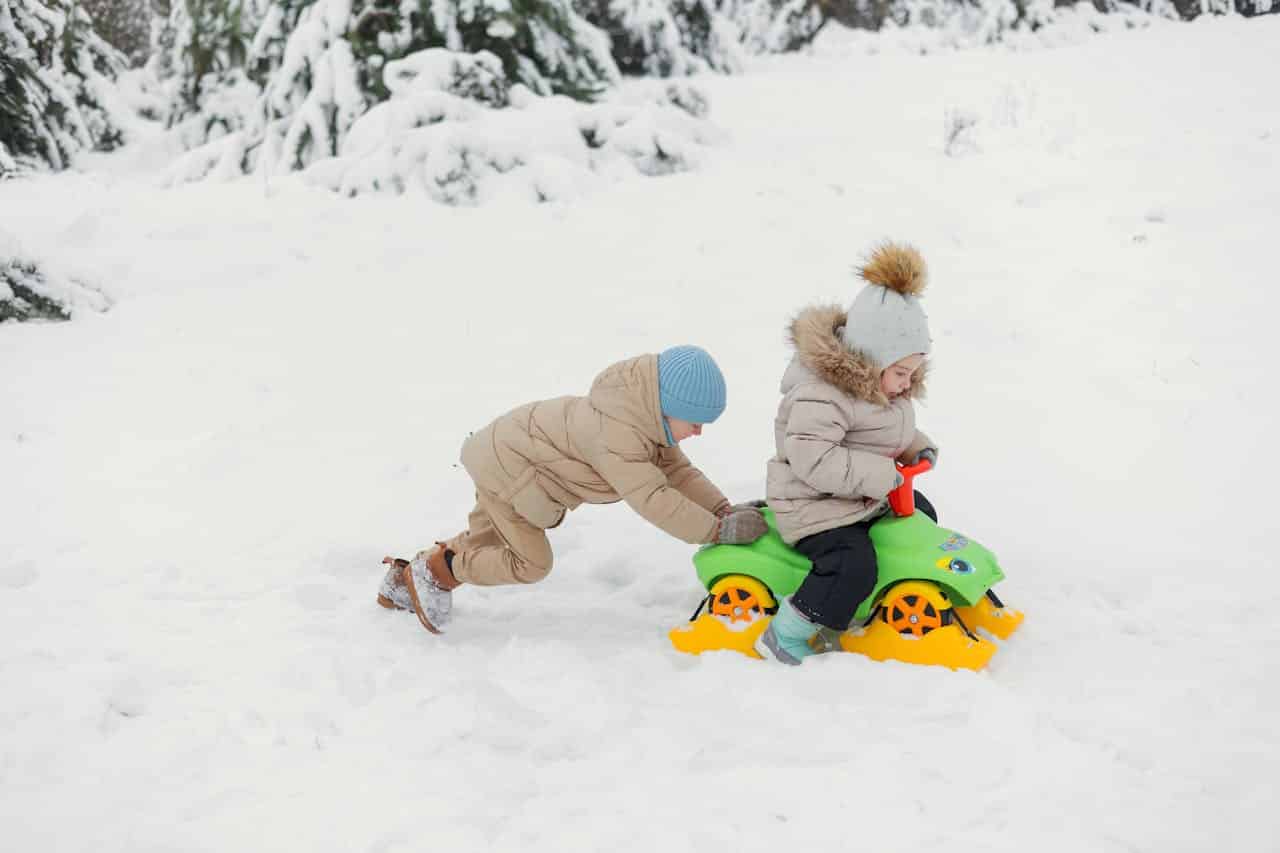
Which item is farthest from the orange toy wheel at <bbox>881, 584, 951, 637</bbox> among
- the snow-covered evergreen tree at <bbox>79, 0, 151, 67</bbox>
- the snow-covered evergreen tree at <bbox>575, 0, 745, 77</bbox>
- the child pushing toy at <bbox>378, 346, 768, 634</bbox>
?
the snow-covered evergreen tree at <bbox>79, 0, 151, 67</bbox>

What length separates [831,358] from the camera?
3.34m

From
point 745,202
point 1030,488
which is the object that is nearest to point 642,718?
point 1030,488

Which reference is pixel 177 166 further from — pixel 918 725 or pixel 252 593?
pixel 918 725

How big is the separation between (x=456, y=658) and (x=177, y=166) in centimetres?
835

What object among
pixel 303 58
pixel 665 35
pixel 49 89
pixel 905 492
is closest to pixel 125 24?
pixel 49 89

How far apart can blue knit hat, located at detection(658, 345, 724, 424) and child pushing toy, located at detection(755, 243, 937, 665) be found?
0.28 m

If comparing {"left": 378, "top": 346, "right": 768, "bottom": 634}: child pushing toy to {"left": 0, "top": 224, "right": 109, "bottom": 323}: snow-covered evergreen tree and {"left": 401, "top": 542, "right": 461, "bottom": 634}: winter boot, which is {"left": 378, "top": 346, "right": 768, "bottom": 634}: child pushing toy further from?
{"left": 0, "top": 224, "right": 109, "bottom": 323}: snow-covered evergreen tree

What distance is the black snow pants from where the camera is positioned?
10.8ft

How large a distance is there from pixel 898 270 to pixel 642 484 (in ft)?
3.64

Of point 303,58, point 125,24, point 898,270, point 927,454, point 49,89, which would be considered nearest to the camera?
point 898,270

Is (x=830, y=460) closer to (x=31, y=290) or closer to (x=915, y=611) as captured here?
(x=915, y=611)

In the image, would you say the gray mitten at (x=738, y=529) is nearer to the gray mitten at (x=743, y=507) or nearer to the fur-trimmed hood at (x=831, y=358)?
the gray mitten at (x=743, y=507)

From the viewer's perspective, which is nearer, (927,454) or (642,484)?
(642,484)

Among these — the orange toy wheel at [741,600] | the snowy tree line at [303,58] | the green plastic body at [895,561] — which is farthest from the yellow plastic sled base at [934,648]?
the snowy tree line at [303,58]
